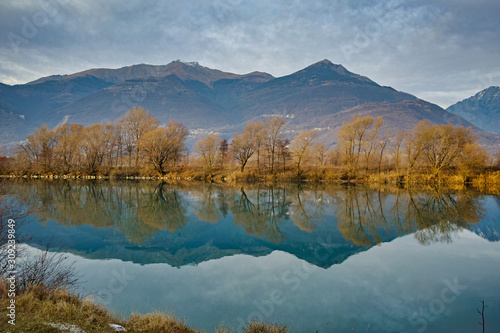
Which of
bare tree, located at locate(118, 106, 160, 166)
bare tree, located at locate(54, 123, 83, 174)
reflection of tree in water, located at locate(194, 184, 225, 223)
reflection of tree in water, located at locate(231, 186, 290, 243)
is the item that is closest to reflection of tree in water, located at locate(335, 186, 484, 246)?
reflection of tree in water, located at locate(231, 186, 290, 243)

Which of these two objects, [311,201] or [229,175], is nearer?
[311,201]

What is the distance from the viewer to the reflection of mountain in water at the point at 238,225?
11930mm

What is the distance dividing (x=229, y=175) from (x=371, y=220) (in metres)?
35.9

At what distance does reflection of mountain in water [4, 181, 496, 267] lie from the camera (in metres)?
11.9

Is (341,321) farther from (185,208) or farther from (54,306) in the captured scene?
(185,208)

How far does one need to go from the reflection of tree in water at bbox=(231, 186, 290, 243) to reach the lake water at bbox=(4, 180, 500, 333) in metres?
0.12

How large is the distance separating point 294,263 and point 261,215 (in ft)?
30.7

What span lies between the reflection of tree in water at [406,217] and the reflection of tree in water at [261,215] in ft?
12.0

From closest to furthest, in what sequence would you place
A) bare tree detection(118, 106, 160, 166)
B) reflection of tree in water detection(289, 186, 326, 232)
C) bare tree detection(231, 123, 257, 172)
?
1. reflection of tree in water detection(289, 186, 326, 232)
2. bare tree detection(231, 123, 257, 172)
3. bare tree detection(118, 106, 160, 166)

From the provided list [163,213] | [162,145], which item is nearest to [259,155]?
[162,145]

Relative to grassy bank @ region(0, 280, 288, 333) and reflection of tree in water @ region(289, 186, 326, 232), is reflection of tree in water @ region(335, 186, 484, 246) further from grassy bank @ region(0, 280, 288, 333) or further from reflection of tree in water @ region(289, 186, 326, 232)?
grassy bank @ region(0, 280, 288, 333)

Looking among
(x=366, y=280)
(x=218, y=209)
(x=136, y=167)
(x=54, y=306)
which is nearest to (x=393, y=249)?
(x=366, y=280)

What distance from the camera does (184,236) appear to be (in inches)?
568

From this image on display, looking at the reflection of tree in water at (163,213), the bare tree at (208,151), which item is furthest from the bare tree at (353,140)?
the reflection of tree in water at (163,213)
